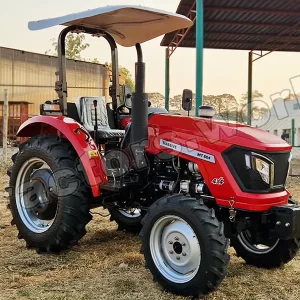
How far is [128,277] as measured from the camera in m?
3.62

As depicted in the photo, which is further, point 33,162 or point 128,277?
point 33,162

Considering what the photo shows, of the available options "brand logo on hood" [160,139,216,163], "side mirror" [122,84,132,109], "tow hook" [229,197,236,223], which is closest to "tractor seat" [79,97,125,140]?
"side mirror" [122,84,132,109]

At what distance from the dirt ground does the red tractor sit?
143 mm

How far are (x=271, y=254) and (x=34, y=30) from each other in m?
2.84

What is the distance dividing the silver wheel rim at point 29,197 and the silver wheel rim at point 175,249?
142 cm

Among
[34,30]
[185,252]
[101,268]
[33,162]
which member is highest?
[34,30]

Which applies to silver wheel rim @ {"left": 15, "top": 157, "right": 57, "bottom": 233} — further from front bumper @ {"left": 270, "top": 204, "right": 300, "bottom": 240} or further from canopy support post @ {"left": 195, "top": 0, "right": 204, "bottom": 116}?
canopy support post @ {"left": 195, "top": 0, "right": 204, "bottom": 116}

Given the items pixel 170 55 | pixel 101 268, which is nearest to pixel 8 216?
pixel 101 268

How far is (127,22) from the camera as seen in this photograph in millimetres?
4227

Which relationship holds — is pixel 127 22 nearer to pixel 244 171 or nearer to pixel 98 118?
pixel 98 118

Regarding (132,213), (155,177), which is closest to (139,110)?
(155,177)

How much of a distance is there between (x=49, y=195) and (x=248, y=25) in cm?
1426

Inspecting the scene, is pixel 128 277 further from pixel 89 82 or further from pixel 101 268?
pixel 89 82

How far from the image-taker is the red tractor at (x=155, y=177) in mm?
3252
